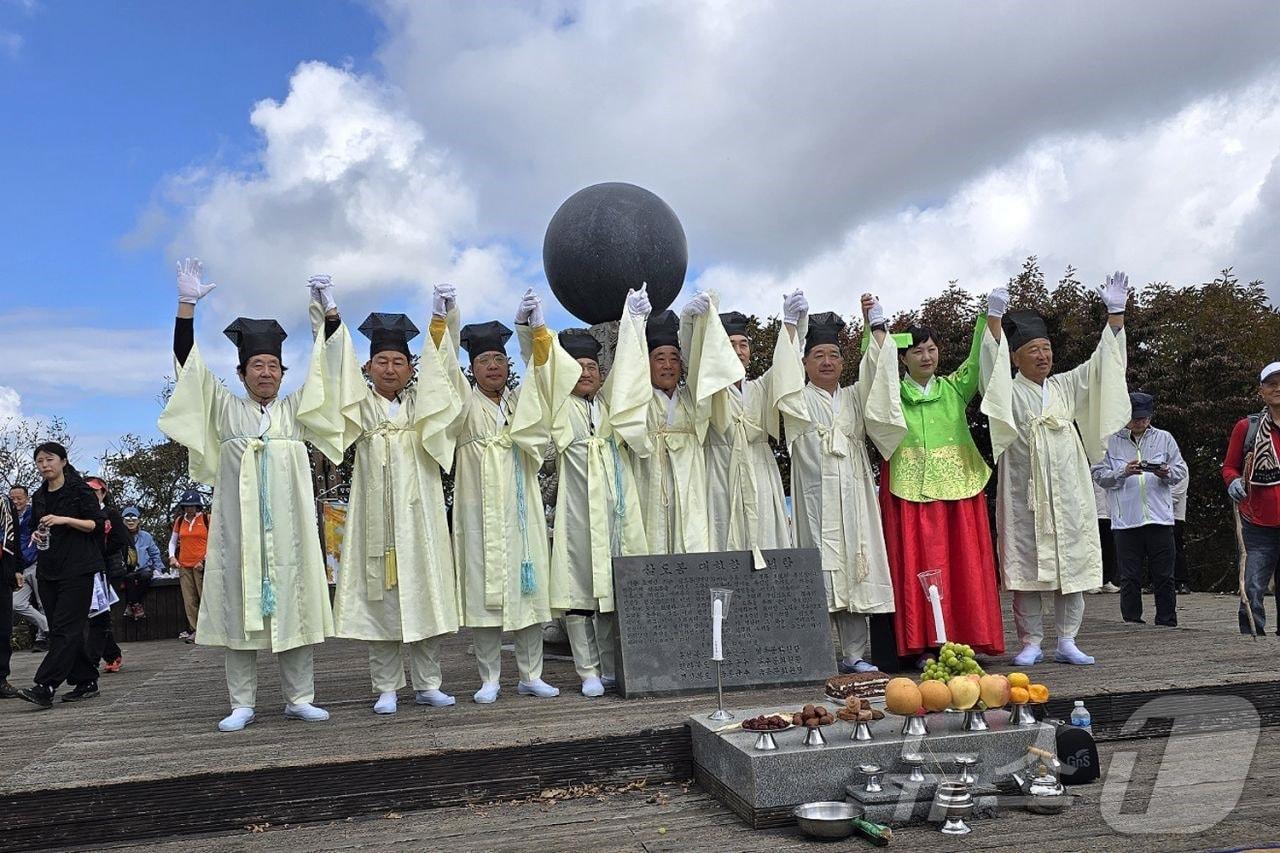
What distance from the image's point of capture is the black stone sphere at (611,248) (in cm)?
762

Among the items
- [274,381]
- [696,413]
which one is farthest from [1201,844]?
[274,381]

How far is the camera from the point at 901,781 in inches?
167

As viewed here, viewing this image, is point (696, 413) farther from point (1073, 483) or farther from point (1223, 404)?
point (1223, 404)

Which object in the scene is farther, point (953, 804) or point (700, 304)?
point (700, 304)

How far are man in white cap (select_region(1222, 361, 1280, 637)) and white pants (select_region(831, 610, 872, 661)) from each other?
276cm

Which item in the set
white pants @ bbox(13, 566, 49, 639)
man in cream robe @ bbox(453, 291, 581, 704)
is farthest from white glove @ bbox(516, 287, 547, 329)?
white pants @ bbox(13, 566, 49, 639)

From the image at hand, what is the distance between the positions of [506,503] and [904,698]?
2.63 metres

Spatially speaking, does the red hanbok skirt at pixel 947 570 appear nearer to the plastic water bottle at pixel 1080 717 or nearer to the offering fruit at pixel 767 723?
the plastic water bottle at pixel 1080 717

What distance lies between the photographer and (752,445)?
667 cm

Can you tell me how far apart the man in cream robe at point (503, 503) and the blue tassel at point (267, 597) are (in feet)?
3.51

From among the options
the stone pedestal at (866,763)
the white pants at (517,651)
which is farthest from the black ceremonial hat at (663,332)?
the stone pedestal at (866,763)

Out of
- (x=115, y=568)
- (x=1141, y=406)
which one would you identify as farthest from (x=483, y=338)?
(x=1141, y=406)

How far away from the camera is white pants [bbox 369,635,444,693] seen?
589 centimetres

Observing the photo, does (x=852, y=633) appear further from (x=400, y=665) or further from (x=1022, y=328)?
(x=400, y=665)
